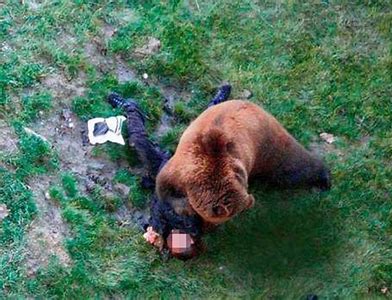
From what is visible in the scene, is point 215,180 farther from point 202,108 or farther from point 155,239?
point 202,108

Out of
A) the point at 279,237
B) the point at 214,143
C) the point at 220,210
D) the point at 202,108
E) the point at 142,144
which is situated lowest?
the point at 279,237

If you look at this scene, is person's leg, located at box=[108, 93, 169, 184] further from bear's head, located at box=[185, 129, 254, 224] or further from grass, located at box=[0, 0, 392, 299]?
bear's head, located at box=[185, 129, 254, 224]

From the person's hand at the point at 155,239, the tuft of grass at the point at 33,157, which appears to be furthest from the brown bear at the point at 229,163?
the tuft of grass at the point at 33,157

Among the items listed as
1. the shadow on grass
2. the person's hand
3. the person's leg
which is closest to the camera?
the person's hand

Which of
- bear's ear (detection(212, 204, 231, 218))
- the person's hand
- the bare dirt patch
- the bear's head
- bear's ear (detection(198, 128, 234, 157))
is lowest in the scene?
the person's hand

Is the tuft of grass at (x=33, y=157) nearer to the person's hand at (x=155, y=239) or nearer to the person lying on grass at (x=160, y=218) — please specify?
the person lying on grass at (x=160, y=218)


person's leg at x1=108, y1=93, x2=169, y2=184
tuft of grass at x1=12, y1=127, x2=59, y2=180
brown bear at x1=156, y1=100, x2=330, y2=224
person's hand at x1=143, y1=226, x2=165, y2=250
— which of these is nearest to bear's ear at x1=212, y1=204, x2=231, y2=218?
brown bear at x1=156, y1=100, x2=330, y2=224

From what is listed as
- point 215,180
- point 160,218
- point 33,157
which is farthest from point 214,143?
point 33,157

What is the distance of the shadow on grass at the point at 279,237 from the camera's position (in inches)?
311

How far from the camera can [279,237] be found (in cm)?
807

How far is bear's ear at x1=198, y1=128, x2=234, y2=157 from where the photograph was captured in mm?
7035

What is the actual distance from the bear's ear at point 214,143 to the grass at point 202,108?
3.77 feet

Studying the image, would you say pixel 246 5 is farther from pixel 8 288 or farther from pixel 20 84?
pixel 8 288

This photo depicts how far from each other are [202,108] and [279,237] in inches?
62.0
